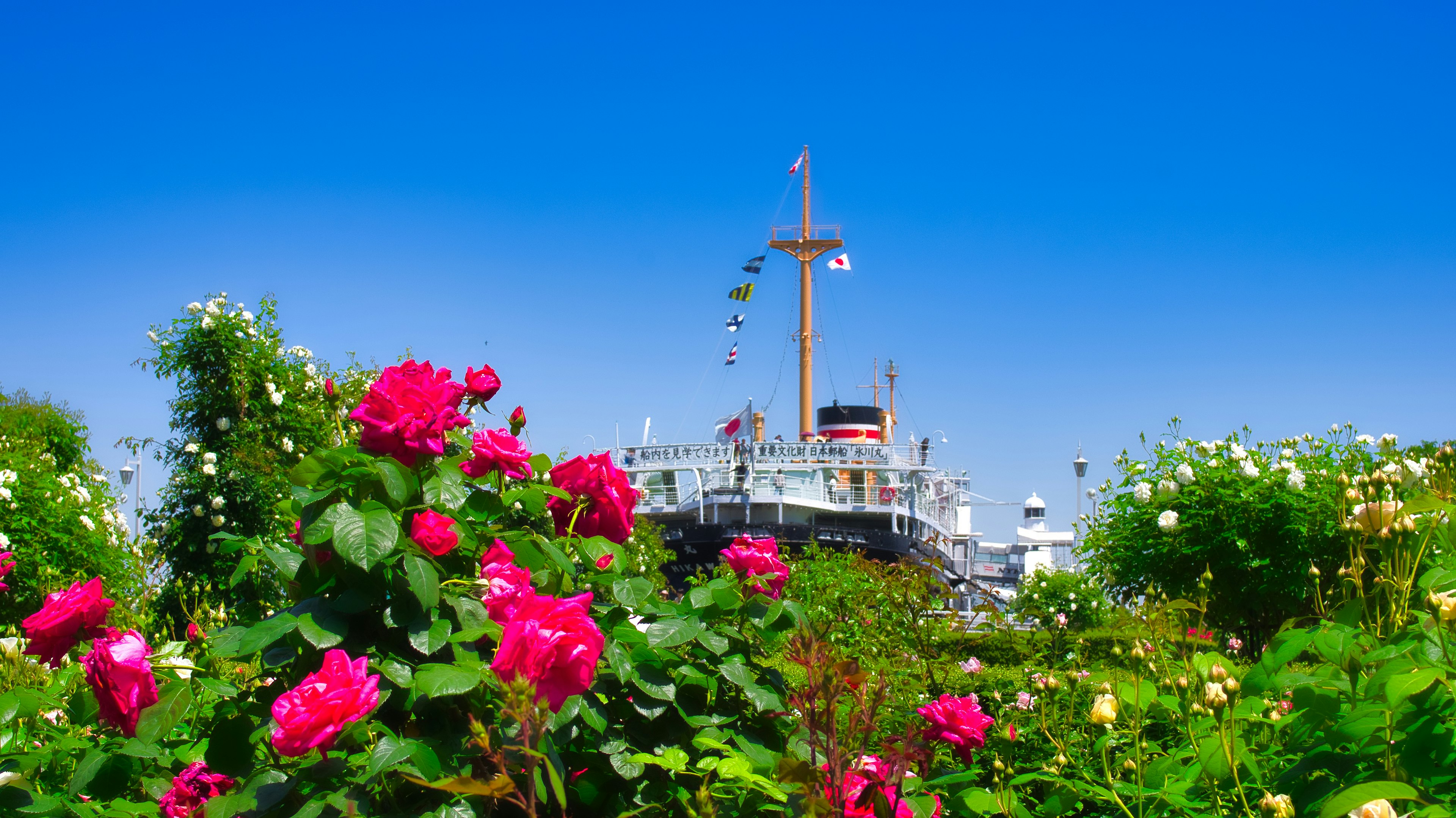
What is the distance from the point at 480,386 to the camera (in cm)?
217

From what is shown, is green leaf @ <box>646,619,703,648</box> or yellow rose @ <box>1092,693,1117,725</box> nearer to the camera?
yellow rose @ <box>1092,693,1117,725</box>

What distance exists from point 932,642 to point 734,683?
1.91 m

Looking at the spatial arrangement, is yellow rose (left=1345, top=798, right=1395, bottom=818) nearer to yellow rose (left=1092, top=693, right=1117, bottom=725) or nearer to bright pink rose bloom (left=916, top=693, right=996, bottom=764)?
yellow rose (left=1092, top=693, right=1117, bottom=725)

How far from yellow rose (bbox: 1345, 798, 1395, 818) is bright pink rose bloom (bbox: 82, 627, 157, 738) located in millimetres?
1876

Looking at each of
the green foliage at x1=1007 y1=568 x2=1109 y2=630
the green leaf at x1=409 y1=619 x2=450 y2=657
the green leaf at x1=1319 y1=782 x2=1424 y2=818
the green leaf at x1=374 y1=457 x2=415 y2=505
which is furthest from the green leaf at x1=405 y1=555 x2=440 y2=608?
the green foliage at x1=1007 y1=568 x2=1109 y2=630

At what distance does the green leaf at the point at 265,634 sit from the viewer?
5.24 feet

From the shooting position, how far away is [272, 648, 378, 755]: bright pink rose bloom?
1443mm

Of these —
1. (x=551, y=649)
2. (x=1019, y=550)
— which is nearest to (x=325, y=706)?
(x=551, y=649)

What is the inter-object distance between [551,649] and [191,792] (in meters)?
0.82

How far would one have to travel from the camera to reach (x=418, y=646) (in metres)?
1.64

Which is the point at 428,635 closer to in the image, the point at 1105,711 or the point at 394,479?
the point at 394,479

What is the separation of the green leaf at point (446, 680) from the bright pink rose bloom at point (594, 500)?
2.14 feet

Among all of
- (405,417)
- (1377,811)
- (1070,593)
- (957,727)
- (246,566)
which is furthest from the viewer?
(1070,593)

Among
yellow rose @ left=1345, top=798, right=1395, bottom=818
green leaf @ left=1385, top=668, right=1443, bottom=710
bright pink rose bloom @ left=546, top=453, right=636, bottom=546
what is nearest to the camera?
yellow rose @ left=1345, top=798, right=1395, bottom=818
